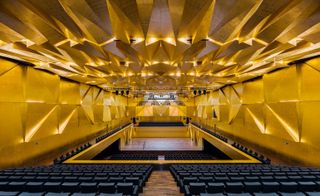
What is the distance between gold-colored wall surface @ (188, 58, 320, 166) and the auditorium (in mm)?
→ 64

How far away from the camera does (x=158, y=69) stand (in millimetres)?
11641

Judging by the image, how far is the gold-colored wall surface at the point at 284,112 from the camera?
28.8 feet

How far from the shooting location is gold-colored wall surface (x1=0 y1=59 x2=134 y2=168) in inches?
342

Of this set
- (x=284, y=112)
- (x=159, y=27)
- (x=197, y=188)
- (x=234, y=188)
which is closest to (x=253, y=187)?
(x=234, y=188)

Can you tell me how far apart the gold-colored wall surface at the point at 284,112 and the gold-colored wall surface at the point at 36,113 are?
15020mm

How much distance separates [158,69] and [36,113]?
8061 mm

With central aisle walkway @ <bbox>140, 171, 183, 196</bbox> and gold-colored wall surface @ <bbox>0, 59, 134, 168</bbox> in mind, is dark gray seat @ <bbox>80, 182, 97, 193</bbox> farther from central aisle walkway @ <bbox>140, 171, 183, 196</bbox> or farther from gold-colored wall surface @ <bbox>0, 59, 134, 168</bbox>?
gold-colored wall surface @ <bbox>0, 59, 134, 168</bbox>

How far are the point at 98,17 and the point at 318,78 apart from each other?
10261mm

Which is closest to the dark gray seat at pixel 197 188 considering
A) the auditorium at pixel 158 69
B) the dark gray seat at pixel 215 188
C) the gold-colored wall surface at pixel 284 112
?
the auditorium at pixel 158 69

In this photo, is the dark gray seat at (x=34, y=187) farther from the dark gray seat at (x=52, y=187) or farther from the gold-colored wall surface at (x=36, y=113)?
the gold-colored wall surface at (x=36, y=113)

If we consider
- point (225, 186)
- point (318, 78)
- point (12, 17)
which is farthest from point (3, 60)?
point (318, 78)

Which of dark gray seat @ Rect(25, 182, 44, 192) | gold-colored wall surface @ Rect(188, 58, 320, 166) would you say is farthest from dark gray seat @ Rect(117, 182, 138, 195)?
gold-colored wall surface @ Rect(188, 58, 320, 166)

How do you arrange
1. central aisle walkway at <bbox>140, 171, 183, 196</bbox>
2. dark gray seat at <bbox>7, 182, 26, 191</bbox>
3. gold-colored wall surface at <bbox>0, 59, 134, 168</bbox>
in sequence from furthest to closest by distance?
gold-colored wall surface at <bbox>0, 59, 134, 168</bbox> → central aisle walkway at <bbox>140, 171, 183, 196</bbox> → dark gray seat at <bbox>7, 182, 26, 191</bbox>

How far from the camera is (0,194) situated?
154 inches
